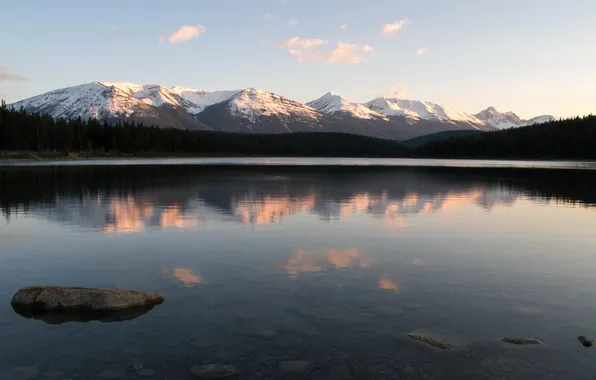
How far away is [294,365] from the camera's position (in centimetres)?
1184

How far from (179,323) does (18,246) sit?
56.1ft

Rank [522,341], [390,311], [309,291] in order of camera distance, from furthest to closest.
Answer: [309,291] → [390,311] → [522,341]

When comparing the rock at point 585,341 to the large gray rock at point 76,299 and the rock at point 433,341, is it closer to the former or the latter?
the rock at point 433,341

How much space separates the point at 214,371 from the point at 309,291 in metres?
7.01

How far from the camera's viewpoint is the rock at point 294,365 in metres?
11.6

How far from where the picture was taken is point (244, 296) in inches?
683

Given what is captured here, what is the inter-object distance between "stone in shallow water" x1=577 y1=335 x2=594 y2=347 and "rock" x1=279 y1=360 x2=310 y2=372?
7.87 m

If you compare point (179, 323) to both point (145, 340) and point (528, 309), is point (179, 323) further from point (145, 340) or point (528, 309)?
point (528, 309)

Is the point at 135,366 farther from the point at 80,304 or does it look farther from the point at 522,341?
the point at 522,341

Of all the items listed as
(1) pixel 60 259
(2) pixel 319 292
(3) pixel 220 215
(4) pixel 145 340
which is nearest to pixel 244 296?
(2) pixel 319 292

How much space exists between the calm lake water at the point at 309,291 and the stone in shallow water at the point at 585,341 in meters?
0.26

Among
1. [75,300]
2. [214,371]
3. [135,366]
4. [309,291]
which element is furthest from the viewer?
[309,291]

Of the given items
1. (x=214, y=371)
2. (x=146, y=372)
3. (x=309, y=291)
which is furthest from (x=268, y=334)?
(x=309, y=291)

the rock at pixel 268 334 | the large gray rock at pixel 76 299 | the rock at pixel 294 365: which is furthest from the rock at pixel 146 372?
the large gray rock at pixel 76 299
